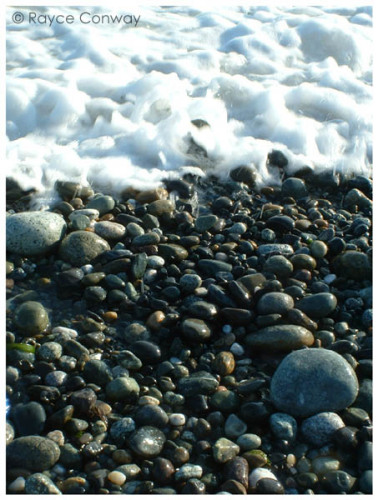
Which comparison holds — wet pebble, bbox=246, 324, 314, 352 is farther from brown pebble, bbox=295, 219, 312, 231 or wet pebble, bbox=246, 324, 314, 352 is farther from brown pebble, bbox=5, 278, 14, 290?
brown pebble, bbox=5, 278, 14, 290

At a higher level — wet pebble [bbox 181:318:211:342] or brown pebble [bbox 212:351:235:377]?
wet pebble [bbox 181:318:211:342]

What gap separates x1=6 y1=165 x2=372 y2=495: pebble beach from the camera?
218cm

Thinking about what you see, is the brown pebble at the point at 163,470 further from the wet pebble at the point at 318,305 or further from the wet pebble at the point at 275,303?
the wet pebble at the point at 318,305

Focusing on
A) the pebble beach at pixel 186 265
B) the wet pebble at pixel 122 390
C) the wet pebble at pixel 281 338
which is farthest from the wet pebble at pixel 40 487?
the wet pebble at pixel 281 338

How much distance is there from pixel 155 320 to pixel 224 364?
1.47ft

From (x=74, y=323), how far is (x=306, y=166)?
226 centimetres

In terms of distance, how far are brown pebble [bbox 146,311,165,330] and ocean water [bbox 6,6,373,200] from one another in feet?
4.24

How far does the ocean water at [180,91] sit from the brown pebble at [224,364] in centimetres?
164

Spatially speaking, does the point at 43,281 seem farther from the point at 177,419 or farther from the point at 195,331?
the point at 177,419

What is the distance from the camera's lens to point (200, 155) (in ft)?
13.9

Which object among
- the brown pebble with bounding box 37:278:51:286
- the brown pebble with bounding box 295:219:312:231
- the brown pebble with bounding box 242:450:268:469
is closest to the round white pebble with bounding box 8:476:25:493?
the brown pebble with bounding box 242:450:268:469

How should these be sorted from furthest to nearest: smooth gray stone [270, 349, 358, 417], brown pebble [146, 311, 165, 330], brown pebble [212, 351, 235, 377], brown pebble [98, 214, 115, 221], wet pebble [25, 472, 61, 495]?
brown pebble [98, 214, 115, 221], brown pebble [146, 311, 165, 330], brown pebble [212, 351, 235, 377], smooth gray stone [270, 349, 358, 417], wet pebble [25, 472, 61, 495]

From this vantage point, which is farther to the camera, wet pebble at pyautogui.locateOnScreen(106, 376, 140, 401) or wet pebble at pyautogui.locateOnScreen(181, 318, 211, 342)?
wet pebble at pyautogui.locateOnScreen(181, 318, 211, 342)

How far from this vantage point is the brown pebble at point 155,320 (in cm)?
282
